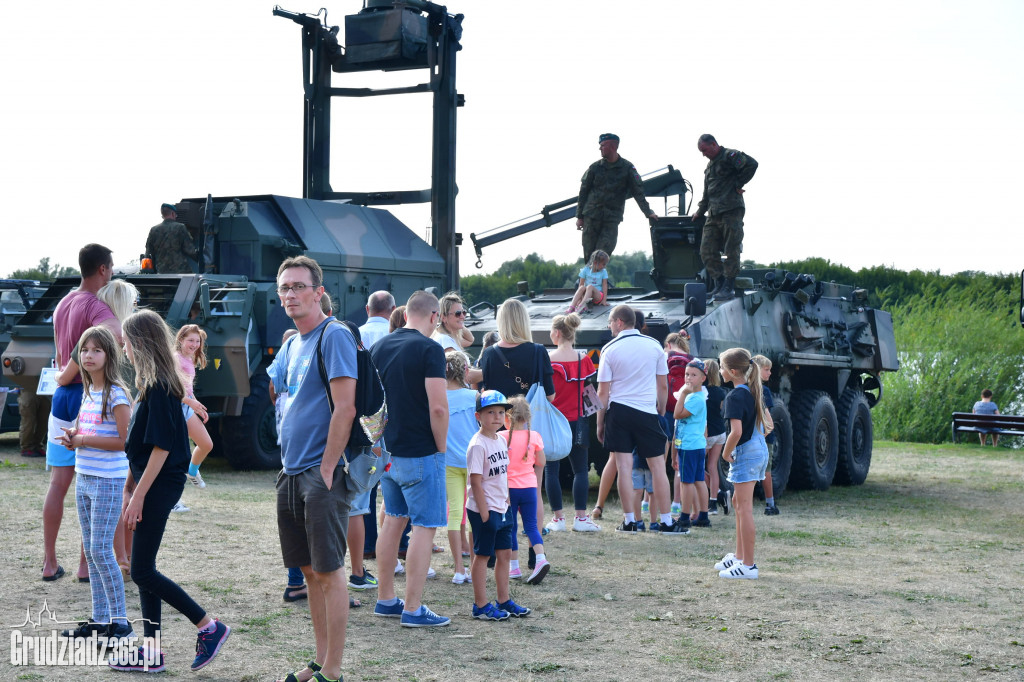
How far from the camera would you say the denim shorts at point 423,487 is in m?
5.56

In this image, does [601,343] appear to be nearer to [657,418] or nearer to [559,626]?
[657,418]

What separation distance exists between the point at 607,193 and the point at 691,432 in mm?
3887

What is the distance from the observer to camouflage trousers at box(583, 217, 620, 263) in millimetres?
12352

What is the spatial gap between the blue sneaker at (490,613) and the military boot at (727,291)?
20.1 ft

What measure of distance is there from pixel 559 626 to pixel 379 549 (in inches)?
37.3

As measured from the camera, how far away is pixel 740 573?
702cm

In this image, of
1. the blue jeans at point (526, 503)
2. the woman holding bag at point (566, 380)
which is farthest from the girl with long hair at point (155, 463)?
the woman holding bag at point (566, 380)

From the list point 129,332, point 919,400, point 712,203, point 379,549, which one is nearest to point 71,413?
point 129,332

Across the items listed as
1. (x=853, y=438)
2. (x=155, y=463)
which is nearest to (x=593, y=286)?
(x=853, y=438)

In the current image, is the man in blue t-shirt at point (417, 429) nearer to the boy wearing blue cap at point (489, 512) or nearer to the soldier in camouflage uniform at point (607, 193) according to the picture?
the boy wearing blue cap at point (489, 512)

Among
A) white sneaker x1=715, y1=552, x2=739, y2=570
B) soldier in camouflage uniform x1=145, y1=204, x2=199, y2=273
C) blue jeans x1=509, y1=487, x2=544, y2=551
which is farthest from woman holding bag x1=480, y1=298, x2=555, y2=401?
soldier in camouflage uniform x1=145, y1=204, x2=199, y2=273

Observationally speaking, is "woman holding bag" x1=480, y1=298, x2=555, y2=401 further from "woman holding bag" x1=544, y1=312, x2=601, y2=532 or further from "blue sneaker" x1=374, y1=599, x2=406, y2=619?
"blue sneaker" x1=374, y1=599, x2=406, y2=619

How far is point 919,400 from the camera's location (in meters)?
24.4

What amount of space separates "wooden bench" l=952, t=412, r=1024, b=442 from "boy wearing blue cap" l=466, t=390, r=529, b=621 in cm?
1587
